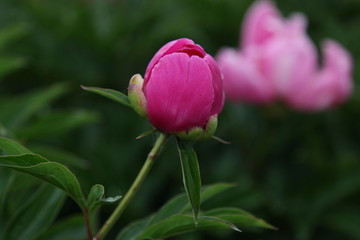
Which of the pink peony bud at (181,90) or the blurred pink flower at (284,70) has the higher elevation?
the pink peony bud at (181,90)

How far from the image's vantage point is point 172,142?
5.39ft

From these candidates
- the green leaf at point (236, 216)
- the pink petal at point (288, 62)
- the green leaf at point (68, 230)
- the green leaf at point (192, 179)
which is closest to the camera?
the green leaf at point (192, 179)

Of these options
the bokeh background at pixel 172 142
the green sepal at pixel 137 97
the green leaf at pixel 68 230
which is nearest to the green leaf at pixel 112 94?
the green sepal at pixel 137 97

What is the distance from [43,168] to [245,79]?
95 cm

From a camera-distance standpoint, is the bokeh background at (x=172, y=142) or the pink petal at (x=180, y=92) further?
the bokeh background at (x=172, y=142)

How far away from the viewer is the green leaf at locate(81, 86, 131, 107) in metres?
0.73

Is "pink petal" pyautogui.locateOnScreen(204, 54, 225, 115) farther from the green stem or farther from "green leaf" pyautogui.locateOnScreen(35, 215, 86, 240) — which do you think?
"green leaf" pyautogui.locateOnScreen(35, 215, 86, 240)

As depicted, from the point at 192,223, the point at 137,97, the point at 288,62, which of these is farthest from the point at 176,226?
the point at 288,62

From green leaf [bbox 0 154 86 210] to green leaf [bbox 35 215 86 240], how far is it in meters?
0.22

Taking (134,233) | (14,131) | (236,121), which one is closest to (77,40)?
(236,121)

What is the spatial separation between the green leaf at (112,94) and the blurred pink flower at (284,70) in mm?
854

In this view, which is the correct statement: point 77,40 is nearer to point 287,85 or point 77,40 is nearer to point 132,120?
point 132,120

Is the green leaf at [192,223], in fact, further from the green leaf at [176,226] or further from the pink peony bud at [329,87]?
the pink peony bud at [329,87]

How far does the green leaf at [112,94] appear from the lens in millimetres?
726
